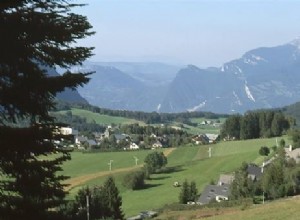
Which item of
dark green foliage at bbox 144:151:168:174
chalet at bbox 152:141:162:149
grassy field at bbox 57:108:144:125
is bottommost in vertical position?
dark green foliage at bbox 144:151:168:174

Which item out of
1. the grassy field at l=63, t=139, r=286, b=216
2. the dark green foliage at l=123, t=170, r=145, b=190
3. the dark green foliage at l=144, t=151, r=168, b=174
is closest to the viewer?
the grassy field at l=63, t=139, r=286, b=216

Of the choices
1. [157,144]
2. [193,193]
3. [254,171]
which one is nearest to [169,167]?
[254,171]

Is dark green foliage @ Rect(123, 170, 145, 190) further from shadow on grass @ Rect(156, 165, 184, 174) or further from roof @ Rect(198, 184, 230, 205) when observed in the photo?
roof @ Rect(198, 184, 230, 205)

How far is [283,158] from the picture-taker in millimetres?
65000

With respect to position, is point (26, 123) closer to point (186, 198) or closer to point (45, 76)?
point (45, 76)

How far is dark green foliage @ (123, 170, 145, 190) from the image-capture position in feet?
233

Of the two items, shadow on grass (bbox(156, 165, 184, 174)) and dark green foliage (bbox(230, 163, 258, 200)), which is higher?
shadow on grass (bbox(156, 165, 184, 174))

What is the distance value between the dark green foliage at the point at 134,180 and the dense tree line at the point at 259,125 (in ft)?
138

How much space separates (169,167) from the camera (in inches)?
3317

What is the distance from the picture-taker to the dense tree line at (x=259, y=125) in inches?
4264

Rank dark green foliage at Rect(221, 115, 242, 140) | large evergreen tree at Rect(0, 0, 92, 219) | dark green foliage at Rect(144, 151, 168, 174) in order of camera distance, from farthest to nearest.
Answer: dark green foliage at Rect(221, 115, 242, 140) < dark green foliage at Rect(144, 151, 168, 174) < large evergreen tree at Rect(0, 0, 92, 219)

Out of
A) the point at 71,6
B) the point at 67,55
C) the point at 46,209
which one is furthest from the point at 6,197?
the point at 71,6

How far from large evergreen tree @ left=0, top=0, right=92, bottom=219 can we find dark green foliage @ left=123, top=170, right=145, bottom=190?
205ft

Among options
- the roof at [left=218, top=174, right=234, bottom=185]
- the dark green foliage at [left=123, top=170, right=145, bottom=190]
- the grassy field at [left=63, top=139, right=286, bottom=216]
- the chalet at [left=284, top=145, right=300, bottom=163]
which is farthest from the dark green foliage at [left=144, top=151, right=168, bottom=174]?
the chalet at [left=284, top=145, right=300, bottom=163]
